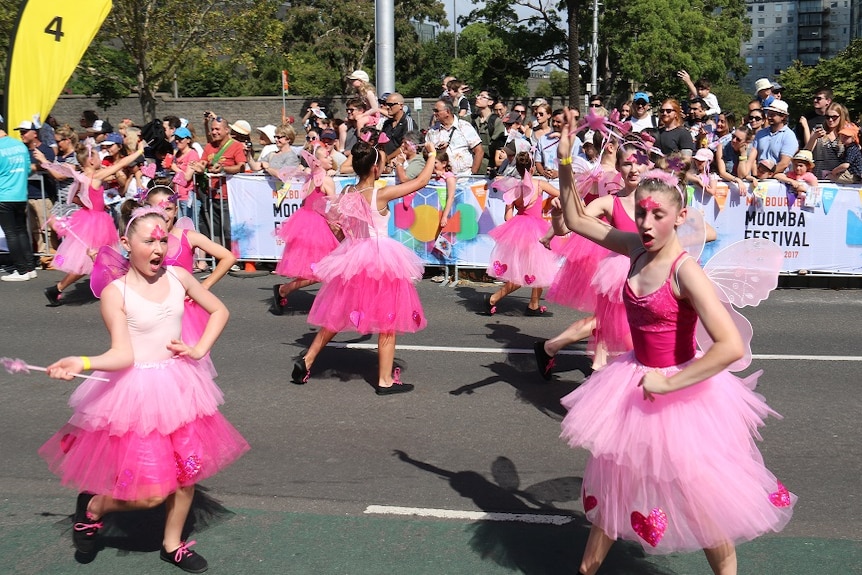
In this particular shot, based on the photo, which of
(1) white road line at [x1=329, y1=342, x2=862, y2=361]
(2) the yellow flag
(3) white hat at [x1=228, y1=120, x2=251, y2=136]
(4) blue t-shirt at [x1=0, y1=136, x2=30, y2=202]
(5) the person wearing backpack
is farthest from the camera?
(2) the yellow flag

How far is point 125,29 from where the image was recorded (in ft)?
93.5

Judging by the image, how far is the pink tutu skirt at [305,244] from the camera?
32.5 feet

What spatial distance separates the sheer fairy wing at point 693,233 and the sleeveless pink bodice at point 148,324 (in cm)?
246

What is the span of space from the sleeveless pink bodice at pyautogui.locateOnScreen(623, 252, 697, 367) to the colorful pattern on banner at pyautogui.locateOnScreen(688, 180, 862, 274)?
26.9 feet

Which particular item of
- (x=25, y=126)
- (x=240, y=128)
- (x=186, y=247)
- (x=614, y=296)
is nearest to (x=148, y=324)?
(x=186, y=247)

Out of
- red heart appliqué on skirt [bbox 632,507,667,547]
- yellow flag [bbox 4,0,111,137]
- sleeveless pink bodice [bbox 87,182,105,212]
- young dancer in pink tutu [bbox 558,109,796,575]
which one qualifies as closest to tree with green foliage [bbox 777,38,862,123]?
yellow flag [bbox 4,0,111,137]

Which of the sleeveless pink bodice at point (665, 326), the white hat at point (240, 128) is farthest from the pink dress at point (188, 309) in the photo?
the white hat at point (240, 128)

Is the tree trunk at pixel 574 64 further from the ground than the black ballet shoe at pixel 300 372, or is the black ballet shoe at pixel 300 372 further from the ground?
the tree trunk at pixel 574 64

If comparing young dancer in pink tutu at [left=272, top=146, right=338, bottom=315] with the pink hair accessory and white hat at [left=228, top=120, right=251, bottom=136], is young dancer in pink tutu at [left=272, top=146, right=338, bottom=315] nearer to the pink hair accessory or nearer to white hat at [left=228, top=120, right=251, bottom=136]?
white hat at [left=228, top=120, right=251, bottom=136]

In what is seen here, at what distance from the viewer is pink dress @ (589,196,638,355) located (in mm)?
6828

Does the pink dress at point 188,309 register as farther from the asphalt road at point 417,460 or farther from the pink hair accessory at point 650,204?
the pink hair accessory at point 650,204

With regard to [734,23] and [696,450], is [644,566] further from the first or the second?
[734,23]

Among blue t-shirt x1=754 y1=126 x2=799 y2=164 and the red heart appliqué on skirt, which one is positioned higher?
blue t-shirt x1=754 y1=126 x2=799 y2=164

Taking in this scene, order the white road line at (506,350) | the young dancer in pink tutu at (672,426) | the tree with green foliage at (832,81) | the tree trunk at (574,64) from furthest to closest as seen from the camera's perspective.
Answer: the tree trunk at (574,64), the tree with green foliage at (832,81), the white road line at (506,350), the young dancer in pink tutu at (672,426)
